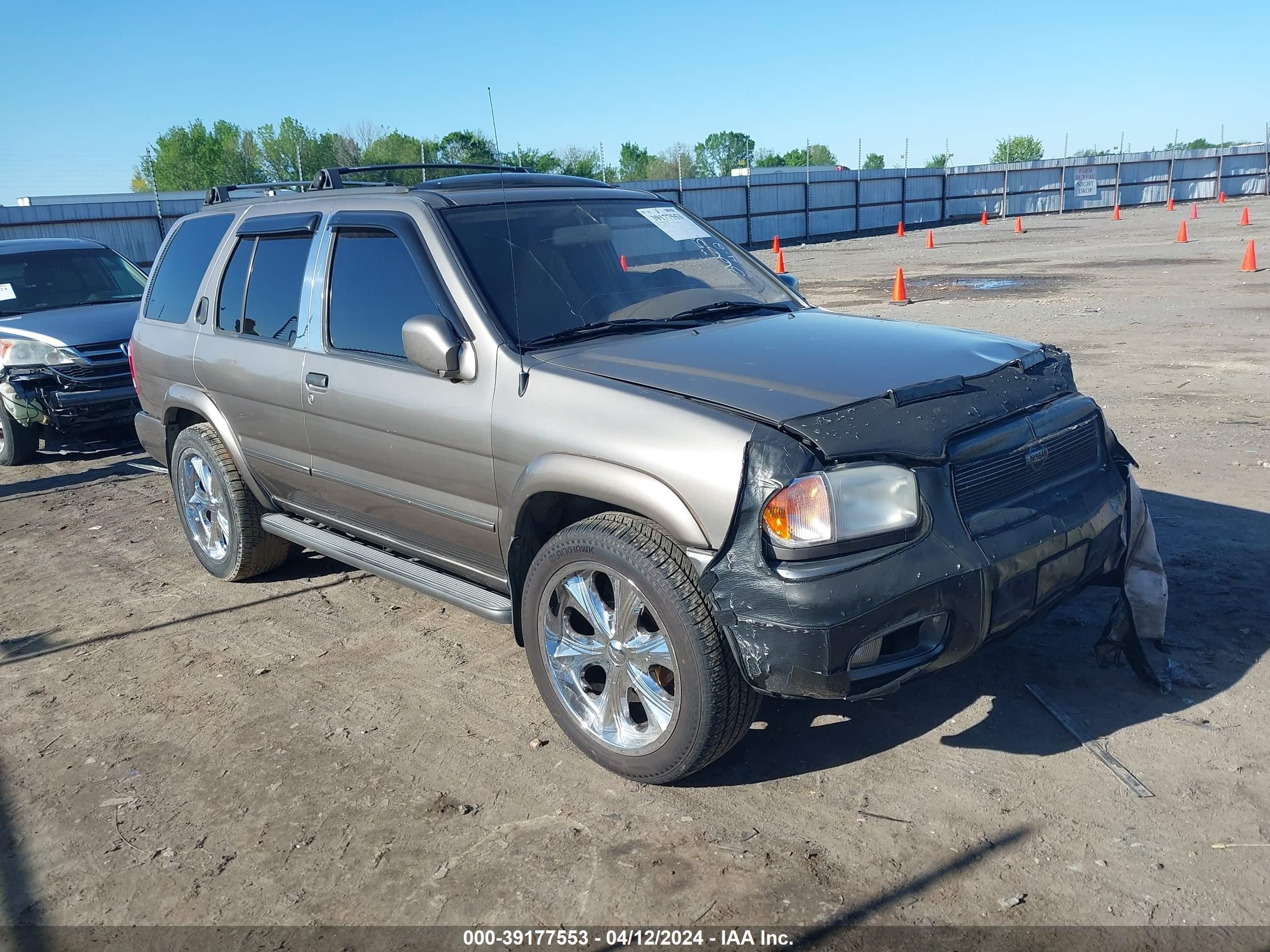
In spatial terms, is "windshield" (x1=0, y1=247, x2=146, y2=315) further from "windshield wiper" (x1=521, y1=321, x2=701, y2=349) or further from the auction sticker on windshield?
"windshield wiper" (x1=521, y1=321, x2=701, y2=349)

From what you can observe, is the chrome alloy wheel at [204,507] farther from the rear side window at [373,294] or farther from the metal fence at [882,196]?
the metal fence at [882,196]

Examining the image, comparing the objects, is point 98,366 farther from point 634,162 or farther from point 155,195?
point 634,162

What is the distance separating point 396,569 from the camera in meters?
4.31

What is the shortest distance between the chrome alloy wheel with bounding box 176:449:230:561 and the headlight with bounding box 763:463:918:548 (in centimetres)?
362

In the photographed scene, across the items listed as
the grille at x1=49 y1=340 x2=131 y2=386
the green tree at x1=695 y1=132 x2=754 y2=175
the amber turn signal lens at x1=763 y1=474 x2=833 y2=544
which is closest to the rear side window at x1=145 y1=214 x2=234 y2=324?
the grille at x1=49 y1=340 x2=131 y2=386

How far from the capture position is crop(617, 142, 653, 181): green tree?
9069cm

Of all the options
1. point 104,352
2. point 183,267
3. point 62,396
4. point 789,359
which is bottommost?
point 62,396

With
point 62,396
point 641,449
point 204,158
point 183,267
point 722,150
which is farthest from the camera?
point 722,150

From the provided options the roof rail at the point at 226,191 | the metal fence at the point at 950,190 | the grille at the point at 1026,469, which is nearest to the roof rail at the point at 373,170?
the roof rail at the point at 226,191

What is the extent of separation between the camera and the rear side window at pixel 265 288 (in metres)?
4.66

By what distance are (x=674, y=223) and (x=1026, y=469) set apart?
2184 mm

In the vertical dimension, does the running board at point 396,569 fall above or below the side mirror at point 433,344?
below

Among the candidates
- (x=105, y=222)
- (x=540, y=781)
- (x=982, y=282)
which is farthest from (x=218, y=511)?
(x=105, y=222)

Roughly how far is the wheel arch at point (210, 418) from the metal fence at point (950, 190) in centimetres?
2908
